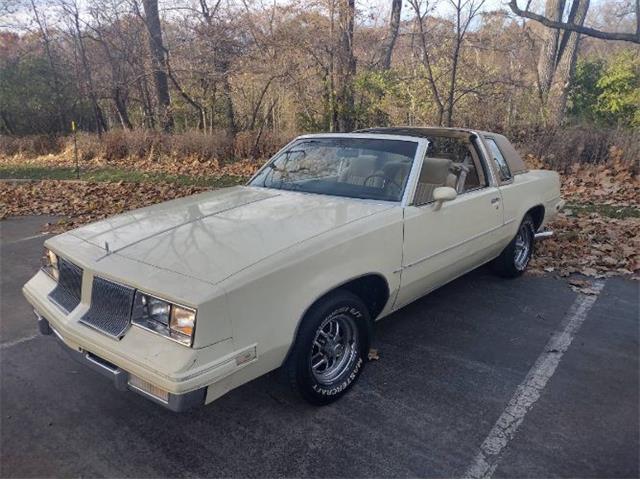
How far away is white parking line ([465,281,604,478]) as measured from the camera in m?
2.47

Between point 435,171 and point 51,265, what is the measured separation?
2.96 m

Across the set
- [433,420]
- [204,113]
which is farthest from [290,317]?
[204,113]

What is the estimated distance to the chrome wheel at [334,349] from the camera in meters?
2.94

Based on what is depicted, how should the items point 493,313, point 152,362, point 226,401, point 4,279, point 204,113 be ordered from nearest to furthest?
1. point 152,362
2. point 226,401
3. point 493,313
4. point 4,279
5. point 204,113

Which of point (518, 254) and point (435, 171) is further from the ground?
point (435, 171)

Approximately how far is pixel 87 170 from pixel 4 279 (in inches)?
334

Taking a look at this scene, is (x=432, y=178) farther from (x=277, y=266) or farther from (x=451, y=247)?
(x=277, y=266)

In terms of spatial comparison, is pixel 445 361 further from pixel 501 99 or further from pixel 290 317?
pixel 501 99

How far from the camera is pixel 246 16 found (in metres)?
12.8

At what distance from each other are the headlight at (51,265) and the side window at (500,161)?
12.8 feet

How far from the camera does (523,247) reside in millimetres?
5207

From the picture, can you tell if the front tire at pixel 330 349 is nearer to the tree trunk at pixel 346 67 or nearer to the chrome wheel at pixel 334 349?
the chrome wheel at pixel 334 349

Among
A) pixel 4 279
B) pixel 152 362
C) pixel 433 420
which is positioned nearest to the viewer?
pixel 152 362

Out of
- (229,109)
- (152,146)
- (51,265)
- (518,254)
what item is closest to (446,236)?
(518,254)
